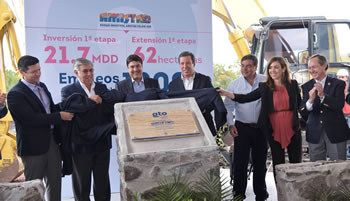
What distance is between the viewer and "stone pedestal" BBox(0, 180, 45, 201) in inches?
105

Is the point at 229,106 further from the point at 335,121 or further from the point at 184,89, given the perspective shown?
the point at 335,121

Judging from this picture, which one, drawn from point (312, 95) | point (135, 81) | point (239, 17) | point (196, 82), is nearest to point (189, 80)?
point (196, 82)

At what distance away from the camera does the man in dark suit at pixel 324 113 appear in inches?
140

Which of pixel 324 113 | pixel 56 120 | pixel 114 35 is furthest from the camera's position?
pixel 114 35

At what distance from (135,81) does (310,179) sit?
73.9 inches

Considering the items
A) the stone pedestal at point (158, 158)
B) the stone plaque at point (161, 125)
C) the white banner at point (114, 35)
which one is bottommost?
the stone pedestal at point (158, 158)

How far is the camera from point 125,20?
4797 millimetres

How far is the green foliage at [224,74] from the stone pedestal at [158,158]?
17.7 metres

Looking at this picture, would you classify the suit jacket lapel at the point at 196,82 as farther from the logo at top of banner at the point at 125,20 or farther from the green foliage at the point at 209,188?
the logo at top of banner at the point at 125,20

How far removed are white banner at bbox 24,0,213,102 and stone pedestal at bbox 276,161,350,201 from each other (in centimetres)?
234

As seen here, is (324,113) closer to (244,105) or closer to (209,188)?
(244,105)

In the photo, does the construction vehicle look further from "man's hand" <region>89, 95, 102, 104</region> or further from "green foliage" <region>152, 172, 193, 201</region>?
"green foliage" <region>152, 172, 193, 201</region>

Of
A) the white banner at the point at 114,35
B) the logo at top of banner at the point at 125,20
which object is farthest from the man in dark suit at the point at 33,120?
the logo at top of banner at the point at 125,20

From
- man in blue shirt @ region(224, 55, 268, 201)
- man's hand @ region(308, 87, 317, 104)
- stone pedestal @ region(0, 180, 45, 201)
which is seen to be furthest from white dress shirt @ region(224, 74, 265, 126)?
stone pedestal @ region(0, 180, 45, 201)
